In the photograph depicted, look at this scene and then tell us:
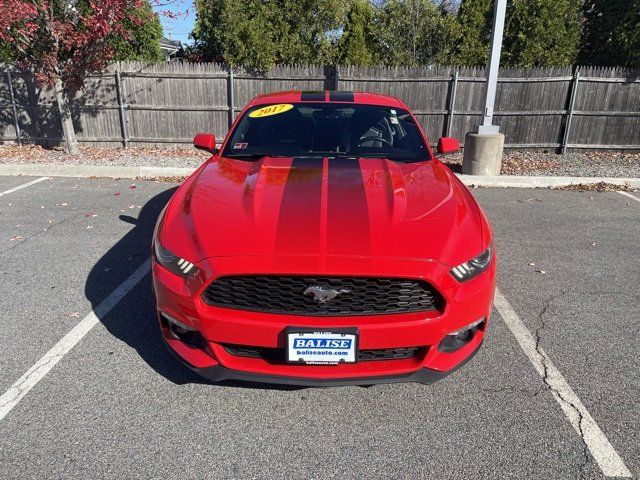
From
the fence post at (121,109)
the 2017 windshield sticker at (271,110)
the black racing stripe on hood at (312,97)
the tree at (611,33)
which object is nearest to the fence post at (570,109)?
the tree at (611,33)

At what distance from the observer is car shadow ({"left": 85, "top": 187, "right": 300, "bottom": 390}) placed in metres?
3.01

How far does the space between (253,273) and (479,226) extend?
4.48ft

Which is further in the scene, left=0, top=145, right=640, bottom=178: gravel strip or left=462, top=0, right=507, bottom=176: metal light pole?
left=0, top=145, right=640, bottom=178: gravel strip

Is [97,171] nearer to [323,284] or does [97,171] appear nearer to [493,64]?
[493,64]

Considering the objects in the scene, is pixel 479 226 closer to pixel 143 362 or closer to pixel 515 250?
pixel 143 362

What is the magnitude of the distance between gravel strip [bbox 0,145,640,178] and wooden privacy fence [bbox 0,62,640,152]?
371mm

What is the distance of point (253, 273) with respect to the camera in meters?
2.35

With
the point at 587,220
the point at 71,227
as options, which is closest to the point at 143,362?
the point at 71,227

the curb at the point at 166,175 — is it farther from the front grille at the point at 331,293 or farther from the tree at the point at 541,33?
the front grille at the point at 331,293

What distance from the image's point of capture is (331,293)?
2344 mm

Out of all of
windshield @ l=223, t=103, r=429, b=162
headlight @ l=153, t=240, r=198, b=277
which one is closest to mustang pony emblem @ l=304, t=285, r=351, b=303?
headlight @ l=153, t=240, r=198, b=277

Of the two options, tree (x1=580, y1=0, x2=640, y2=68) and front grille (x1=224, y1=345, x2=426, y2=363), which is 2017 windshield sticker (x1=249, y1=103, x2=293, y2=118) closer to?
front grille (x1=224, y1=345, x2=426, y2=363)

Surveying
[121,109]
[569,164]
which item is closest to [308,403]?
Result: [569,164]

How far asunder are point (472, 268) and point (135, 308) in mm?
2555
